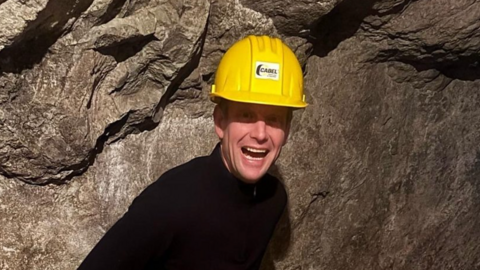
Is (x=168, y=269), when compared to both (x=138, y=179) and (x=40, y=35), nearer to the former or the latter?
(x=138, y=179)

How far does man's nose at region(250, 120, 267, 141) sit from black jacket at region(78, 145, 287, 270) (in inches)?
4.2

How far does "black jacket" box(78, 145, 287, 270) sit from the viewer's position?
1.19 meters

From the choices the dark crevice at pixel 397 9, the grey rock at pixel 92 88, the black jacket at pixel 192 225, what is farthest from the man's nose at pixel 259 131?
the dark crevice at pixel 397 9

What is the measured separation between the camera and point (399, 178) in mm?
2061

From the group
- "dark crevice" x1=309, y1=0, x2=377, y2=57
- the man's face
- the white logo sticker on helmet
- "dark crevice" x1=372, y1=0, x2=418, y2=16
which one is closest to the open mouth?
the man's face

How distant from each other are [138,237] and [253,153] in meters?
0.25

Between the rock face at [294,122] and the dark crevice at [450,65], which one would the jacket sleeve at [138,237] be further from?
the dark crevice at [450,65]

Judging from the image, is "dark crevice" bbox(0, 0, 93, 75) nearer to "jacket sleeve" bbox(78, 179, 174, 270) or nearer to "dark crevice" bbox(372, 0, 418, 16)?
"jacket sleeve" bbox(78, 179, 174, 270)

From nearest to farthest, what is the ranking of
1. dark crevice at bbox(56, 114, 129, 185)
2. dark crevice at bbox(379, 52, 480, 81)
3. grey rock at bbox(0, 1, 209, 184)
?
grey rock at bbox(0, 1, 209, 184) < dark crevice at bbox(56, 114, 129, 185) < dark crevice at bbox(379, 52, 480, 81)

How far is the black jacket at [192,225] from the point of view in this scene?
1188 millimetres

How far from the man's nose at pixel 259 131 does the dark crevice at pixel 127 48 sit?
1.11 feet

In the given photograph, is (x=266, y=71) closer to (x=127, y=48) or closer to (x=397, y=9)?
(x=127, y=48)

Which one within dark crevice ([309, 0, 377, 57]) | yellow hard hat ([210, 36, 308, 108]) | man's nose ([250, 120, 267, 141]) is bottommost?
man's nose ([250, 120, 267, 141])

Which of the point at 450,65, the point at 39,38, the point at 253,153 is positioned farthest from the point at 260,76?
the point at 450,65
